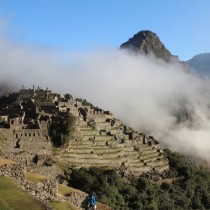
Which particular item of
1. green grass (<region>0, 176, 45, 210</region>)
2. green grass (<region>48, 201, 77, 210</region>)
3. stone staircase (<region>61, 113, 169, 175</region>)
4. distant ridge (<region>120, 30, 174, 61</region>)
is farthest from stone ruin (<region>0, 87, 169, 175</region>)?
distant ridge (<region>120, 30, 174, 61</region>)

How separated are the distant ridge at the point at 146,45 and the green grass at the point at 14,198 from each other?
6234 inches

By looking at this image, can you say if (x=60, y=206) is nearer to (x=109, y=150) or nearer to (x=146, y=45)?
(x=109, y=150)

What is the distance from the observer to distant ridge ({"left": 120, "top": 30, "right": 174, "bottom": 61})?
570 ft

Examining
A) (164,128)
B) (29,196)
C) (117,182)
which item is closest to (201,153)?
(164,128)

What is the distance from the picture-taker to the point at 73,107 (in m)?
59.7

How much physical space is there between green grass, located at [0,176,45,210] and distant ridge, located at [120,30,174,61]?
520 feet

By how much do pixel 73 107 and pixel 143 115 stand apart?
5447 centimetres

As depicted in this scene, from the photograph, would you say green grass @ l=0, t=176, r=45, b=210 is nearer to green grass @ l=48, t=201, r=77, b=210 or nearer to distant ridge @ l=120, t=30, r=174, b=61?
green grass @ l=48, t=201, r=77, b=210

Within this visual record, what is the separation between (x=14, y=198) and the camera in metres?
17.3

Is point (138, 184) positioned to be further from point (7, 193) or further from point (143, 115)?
point (143, 115)

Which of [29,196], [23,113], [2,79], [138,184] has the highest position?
[2,79]

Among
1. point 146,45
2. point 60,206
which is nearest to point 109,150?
point 60,206

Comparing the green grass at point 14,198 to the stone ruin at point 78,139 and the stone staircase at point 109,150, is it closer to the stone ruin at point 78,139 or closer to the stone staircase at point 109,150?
the stone ruin at point 78,139

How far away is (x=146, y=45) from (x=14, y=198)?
161669mm
